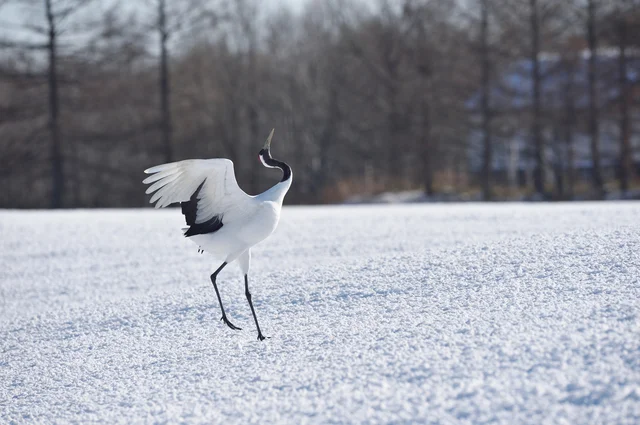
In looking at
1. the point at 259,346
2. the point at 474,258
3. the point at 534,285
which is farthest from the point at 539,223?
the point at 259,346

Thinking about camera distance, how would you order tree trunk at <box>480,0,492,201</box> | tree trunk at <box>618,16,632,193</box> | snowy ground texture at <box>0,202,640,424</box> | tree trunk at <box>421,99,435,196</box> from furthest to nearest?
tree trunk at <box>421,99,435,196</box> < tree trunk at <box>480,0,492,201</box> < tree trunk at <box>618,16,632,193</box> < snowy ground texture at <box>0,202,640,424</box>

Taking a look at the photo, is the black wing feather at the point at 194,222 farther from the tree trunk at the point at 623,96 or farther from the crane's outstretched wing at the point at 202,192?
the tree trunk at the point at 623,96

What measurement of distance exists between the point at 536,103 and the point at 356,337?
20486mm

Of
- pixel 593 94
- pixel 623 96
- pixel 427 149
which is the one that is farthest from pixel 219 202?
pixel 427 149

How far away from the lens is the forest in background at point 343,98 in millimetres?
23641

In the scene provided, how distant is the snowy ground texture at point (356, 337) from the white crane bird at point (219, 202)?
0.73 m

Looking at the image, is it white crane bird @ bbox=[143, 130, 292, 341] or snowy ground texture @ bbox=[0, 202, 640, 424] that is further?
white crane bird @ bbox=[143, 130, 292, 341]

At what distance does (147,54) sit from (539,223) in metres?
20.1

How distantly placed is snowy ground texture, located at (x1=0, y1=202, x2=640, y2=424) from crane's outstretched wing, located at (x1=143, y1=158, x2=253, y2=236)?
885 mm

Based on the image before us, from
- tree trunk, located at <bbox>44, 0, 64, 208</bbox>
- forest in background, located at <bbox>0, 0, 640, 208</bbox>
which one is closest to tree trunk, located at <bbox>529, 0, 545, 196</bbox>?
forest in background, located at <bbox>0, 0, 640, 208</bbox>

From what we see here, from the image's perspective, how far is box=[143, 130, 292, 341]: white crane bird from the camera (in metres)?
4.85

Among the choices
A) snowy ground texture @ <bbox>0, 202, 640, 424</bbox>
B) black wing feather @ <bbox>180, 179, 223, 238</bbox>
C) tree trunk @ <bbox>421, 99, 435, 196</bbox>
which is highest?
tree trunk @ <bbox>421, 99, 435, 196</bbox>

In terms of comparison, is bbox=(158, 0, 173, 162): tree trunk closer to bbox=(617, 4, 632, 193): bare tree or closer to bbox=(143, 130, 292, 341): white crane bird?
bbox=(617, 4, 632, 193): bare tree

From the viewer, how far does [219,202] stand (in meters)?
5.04
